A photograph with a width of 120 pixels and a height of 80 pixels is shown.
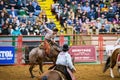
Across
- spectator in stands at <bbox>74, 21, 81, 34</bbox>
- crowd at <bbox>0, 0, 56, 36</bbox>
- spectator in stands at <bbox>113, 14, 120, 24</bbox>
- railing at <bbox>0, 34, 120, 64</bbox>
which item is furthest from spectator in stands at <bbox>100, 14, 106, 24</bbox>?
crowd at <bbox>0, 0, 56, 36</bbox>

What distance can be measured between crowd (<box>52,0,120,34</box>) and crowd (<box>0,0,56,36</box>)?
1.18 m

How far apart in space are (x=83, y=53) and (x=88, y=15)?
5.02 m

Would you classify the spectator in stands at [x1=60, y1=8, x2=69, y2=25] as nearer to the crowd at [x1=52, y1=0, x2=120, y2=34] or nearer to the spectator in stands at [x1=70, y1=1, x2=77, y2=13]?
the crowd at [x1=52, y1=0, x2=120, y2=34]

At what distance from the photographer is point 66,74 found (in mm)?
11289

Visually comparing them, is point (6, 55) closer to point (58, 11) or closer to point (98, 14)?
point (58, 11)

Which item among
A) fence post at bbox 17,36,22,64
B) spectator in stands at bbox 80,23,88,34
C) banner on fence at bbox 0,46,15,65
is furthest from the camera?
spectator in stands at bbox 80,23,88,34

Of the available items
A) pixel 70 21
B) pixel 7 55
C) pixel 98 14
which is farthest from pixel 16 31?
pixel 98 14

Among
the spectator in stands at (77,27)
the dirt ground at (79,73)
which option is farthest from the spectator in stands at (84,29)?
the dirt ground at (79,73)

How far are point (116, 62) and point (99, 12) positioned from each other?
10.4 metres

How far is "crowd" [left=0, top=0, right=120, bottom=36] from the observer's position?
22.4m

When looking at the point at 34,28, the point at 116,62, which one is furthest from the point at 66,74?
the point at 34,28

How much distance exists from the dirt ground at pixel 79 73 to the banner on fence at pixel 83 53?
575mm

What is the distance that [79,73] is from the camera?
18.0m

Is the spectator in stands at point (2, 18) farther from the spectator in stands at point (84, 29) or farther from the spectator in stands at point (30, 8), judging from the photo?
the spectator in stands at point (84, 29)
